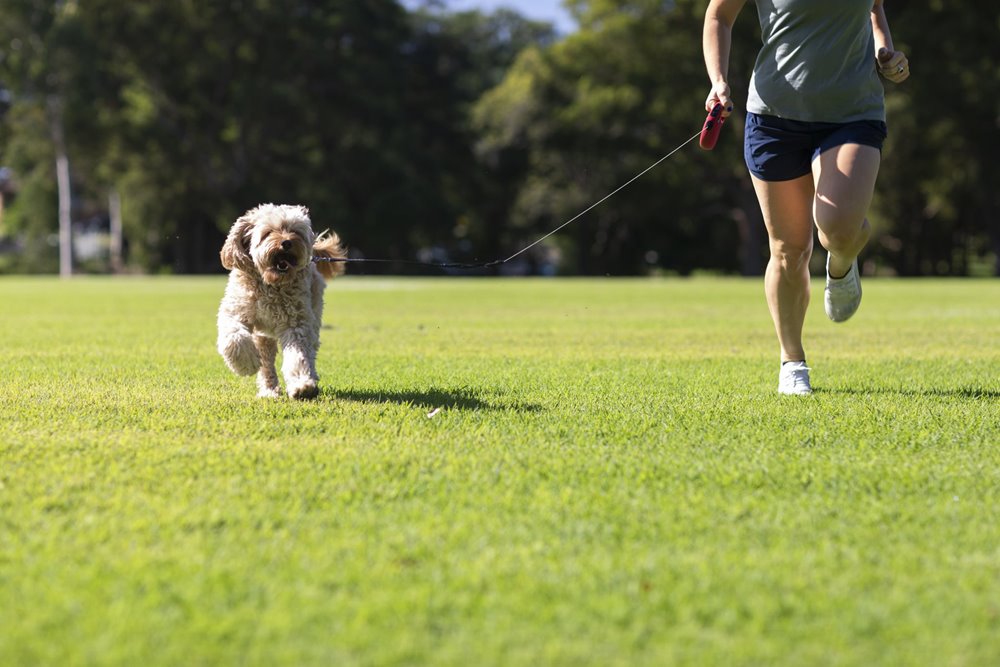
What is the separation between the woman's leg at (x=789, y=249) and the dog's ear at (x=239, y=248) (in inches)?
116

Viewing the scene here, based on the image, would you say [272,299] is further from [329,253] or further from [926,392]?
[926,392]

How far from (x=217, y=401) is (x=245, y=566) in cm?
329

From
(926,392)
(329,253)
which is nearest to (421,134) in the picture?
(329,253)

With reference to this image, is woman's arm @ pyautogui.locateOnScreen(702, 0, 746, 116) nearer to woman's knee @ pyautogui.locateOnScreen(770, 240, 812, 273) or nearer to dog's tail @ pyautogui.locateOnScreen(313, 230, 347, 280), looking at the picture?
woman's knee @ pyautogui.locateOnScreen(770, 240, 812, 273)

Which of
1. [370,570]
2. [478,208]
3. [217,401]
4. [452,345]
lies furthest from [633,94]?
[370,570]

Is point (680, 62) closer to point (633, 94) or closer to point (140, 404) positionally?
point (633, 94)

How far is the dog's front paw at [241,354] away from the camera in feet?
20.7

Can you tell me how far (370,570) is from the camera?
2941 millimetres

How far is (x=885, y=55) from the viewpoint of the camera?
669 cm

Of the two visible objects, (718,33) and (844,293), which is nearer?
(718,33)

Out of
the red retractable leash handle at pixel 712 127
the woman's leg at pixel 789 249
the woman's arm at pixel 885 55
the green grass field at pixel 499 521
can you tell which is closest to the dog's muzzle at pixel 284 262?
the green grass field at pixel 499 521

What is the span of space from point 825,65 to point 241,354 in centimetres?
363

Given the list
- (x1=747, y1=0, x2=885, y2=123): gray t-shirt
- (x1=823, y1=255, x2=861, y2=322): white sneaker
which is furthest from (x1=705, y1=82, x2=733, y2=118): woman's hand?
(x1=823, y1=255, x2=861, y2=322): white sneaker

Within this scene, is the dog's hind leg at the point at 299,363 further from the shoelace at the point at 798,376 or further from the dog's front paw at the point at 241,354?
the shoelace at the point at 798,376
